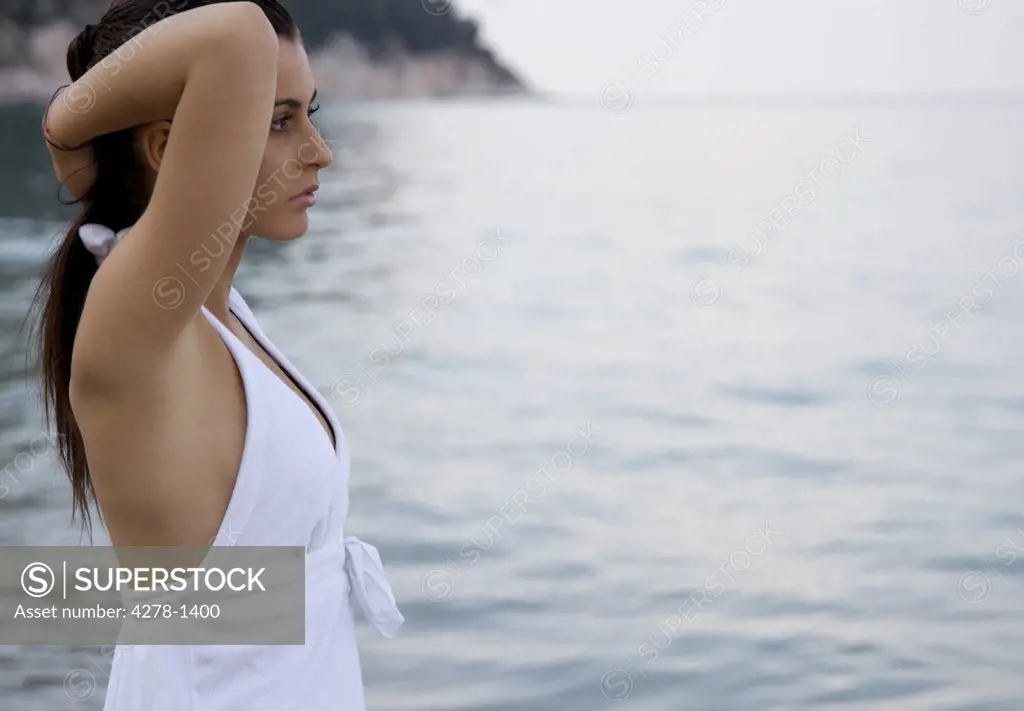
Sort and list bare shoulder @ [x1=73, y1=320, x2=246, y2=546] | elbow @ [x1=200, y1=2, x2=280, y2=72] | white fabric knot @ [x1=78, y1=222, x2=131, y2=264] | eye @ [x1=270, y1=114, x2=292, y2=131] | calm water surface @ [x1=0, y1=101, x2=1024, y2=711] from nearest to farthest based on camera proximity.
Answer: elbow @ [x1=200, y1=2, x2=280, y2=72]
bare shoulder @ [x1=73, y1=320, x2=246, y2=546]
white fabric knot @ [x1=78, y1=222, x2=131, y2=264]
eye @ [x1=270, y1=114, x2=292, y2=131]
calm water surface @ [x1=0, y1=101, x2=1024, y2=711]

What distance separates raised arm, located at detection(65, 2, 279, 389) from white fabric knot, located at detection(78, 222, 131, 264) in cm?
15

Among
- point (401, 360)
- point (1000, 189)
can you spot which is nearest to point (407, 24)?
point (1000, 189)

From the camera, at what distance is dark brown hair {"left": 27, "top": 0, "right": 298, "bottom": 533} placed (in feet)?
4.35

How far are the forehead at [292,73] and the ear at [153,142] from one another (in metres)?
0.12

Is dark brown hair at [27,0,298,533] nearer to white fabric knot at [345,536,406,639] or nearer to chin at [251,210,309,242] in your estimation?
chin at [251,210,309,242]

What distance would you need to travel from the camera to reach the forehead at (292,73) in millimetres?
1389

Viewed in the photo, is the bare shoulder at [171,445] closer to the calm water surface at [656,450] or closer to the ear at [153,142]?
the ear at [153,142]

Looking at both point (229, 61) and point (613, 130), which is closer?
point (229, 61)

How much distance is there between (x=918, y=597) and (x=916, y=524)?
3.41ft

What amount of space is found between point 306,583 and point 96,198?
1.32 ft

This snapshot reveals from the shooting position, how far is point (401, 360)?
32.3ft

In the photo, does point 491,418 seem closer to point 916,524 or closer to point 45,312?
point 916,524

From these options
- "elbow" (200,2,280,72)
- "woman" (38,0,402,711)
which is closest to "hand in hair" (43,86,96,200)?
"woman" (38,0,402,711)

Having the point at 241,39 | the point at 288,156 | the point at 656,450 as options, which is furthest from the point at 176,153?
the point at 656,450
